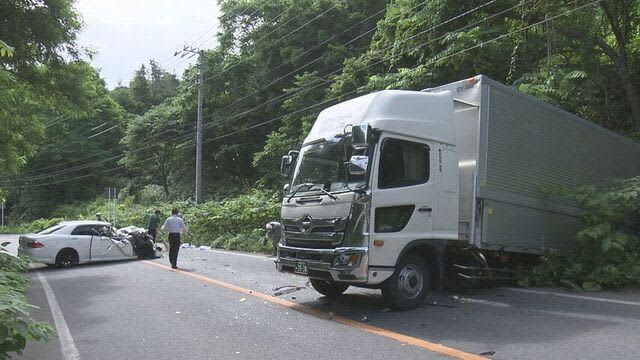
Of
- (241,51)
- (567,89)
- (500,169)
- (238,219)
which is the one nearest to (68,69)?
(238,219)

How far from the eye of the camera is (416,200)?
305 inches

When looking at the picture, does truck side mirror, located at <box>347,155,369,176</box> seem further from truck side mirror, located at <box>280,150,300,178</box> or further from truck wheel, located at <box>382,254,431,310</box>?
truck side mirror, located at <box>280,150,300,178</box>

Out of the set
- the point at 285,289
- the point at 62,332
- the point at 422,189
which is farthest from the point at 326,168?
the point at 62,332

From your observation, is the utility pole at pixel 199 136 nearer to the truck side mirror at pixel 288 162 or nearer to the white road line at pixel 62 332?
the white road line at pixel 62 332

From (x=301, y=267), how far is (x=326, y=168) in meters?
1.48

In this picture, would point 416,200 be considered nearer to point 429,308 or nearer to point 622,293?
point 429,308

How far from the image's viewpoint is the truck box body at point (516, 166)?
8414mm

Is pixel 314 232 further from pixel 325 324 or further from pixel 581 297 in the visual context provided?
pixel 581 297

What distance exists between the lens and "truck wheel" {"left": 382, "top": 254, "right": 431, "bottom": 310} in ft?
24.9

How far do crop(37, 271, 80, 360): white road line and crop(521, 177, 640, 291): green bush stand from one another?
7468 mm

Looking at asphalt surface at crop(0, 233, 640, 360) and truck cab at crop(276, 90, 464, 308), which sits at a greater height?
truck cab at crop(276, 90, 464, 308)

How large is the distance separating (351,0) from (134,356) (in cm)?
2836

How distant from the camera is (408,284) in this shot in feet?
25.6

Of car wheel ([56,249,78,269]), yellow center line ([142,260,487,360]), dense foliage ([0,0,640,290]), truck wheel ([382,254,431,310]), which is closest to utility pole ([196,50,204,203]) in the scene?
dense foliage ([0,0,640,290])
